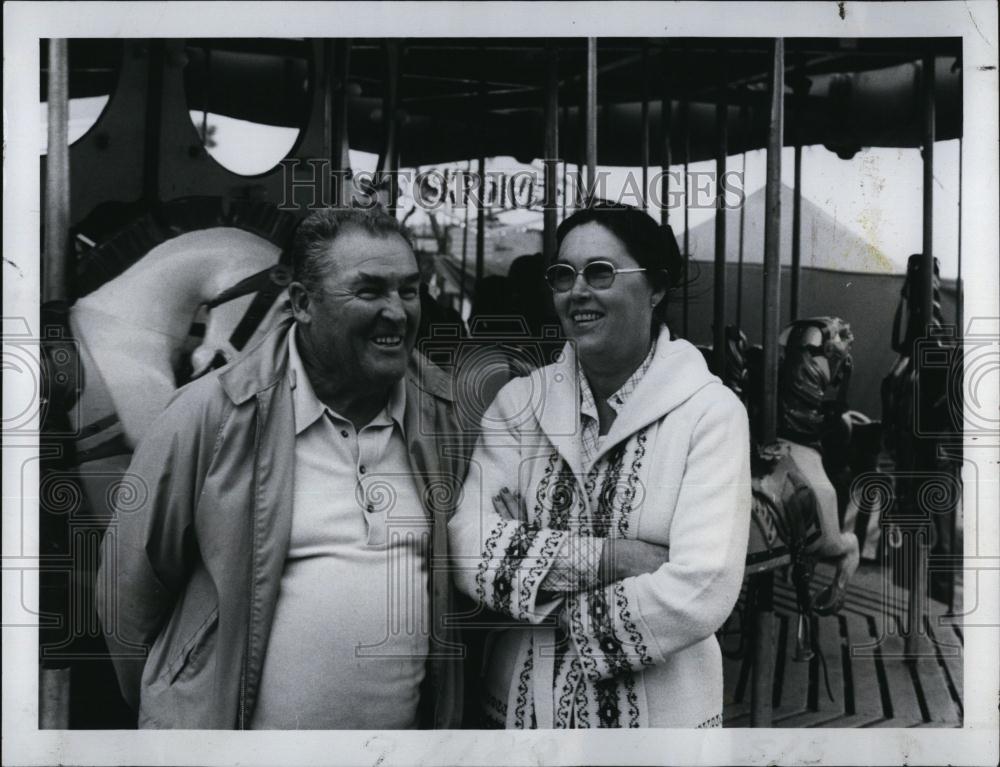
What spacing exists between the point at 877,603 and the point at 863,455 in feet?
1.40

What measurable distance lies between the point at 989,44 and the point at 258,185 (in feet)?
6.80

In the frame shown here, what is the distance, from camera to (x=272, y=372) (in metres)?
2.86

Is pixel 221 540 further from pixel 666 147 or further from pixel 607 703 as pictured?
pixel 666 147

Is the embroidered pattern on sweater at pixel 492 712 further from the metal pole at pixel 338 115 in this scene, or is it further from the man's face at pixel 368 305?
the metal pole at pixel 338 115

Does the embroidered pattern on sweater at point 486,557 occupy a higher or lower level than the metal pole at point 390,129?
lower

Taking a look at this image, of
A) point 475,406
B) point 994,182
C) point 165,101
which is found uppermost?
point 165,101

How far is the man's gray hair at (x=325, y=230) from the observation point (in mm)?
2832

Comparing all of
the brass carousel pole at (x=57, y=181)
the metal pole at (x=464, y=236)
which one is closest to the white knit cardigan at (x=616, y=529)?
the metal pole at (x=464, y=236)

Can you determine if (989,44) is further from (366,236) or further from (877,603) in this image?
(366,236)

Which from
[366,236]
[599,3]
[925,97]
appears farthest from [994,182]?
[366,236]

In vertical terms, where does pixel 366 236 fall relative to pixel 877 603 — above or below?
above

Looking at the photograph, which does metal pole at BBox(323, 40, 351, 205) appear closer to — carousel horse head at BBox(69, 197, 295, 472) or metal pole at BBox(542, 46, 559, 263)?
carousel horse head at BBox(69, 197, 295, 472)

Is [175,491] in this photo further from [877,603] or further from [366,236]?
[877,603]

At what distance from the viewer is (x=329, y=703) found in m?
2.86
